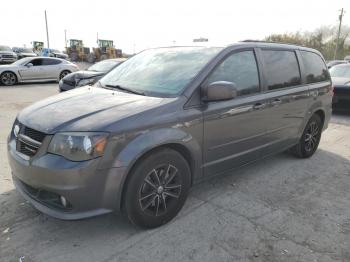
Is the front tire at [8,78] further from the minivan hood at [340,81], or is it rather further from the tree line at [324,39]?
the tree line at [324,39]

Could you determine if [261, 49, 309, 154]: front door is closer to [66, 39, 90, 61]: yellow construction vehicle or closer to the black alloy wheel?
the black alloy wheel

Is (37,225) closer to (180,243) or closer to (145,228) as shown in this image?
(145,228)

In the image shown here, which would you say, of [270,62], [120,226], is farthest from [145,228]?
[270,62]

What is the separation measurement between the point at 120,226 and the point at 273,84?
262cm

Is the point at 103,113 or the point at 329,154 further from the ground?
the point at 103,113

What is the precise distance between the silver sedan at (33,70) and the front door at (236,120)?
47.6ft

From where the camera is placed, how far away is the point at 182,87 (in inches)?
140

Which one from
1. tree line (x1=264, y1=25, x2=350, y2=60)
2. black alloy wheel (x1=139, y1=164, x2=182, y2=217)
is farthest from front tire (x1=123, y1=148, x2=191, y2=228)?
tree line (x1=264, y1=25, x2=350, y2=60)

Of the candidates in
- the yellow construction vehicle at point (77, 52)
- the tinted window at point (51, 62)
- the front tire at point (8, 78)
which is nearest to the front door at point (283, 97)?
the front tire at point (8, 78)

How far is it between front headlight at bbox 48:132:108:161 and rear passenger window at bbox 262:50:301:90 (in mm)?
2495

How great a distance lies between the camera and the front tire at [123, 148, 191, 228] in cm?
310

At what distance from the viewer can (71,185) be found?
2.83 m

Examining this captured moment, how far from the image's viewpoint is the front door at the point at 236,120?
3713mm

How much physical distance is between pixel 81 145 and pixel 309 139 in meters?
4.10
